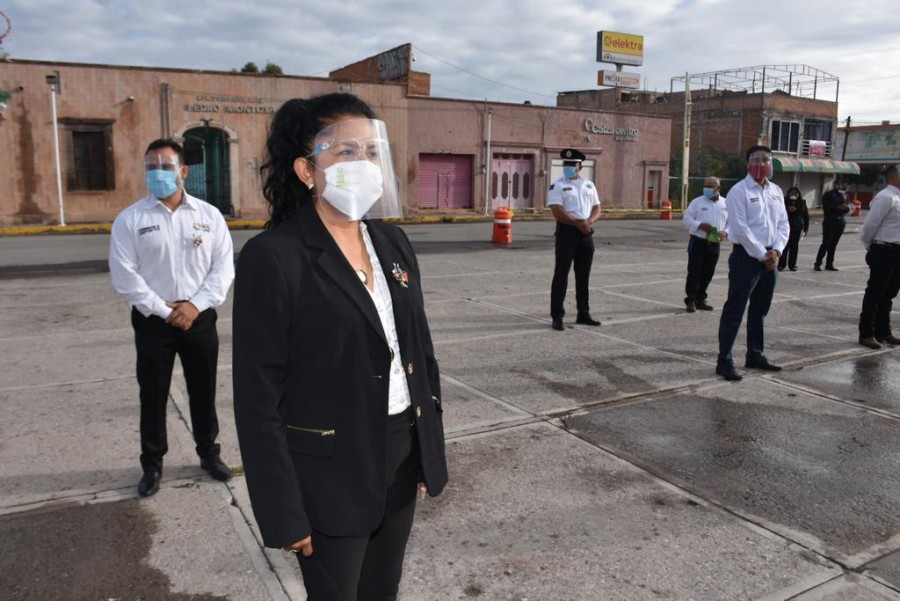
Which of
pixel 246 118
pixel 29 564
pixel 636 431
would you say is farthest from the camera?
pixel 246 118

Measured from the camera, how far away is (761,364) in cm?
657

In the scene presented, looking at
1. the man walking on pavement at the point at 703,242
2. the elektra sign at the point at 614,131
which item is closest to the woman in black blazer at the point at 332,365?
the man walking on pavement at the point at 703,242

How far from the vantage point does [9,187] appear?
2652 cm

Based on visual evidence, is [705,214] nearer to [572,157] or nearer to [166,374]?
[572,157]

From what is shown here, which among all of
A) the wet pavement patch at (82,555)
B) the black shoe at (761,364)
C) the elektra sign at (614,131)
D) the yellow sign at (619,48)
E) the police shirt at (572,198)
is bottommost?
the wet pavement patch at (82,555)

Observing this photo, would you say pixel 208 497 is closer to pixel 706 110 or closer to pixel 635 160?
pixel 635 160

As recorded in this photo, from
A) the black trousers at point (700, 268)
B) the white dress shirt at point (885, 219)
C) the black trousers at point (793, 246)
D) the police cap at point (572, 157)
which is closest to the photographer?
the white dress shirt at point (885, 219)

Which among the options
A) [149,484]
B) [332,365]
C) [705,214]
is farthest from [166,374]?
[705,214]

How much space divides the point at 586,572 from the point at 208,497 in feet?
6.85

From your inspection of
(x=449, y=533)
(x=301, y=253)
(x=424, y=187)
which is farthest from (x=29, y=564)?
(x=424, y=187)

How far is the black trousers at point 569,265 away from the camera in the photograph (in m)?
8.14

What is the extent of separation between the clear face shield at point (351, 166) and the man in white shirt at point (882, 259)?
693cm

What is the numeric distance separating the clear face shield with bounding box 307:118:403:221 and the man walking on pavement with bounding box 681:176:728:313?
800 cm

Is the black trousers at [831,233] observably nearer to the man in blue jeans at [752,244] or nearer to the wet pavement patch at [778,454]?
the man in blue jeans at [752,244]
